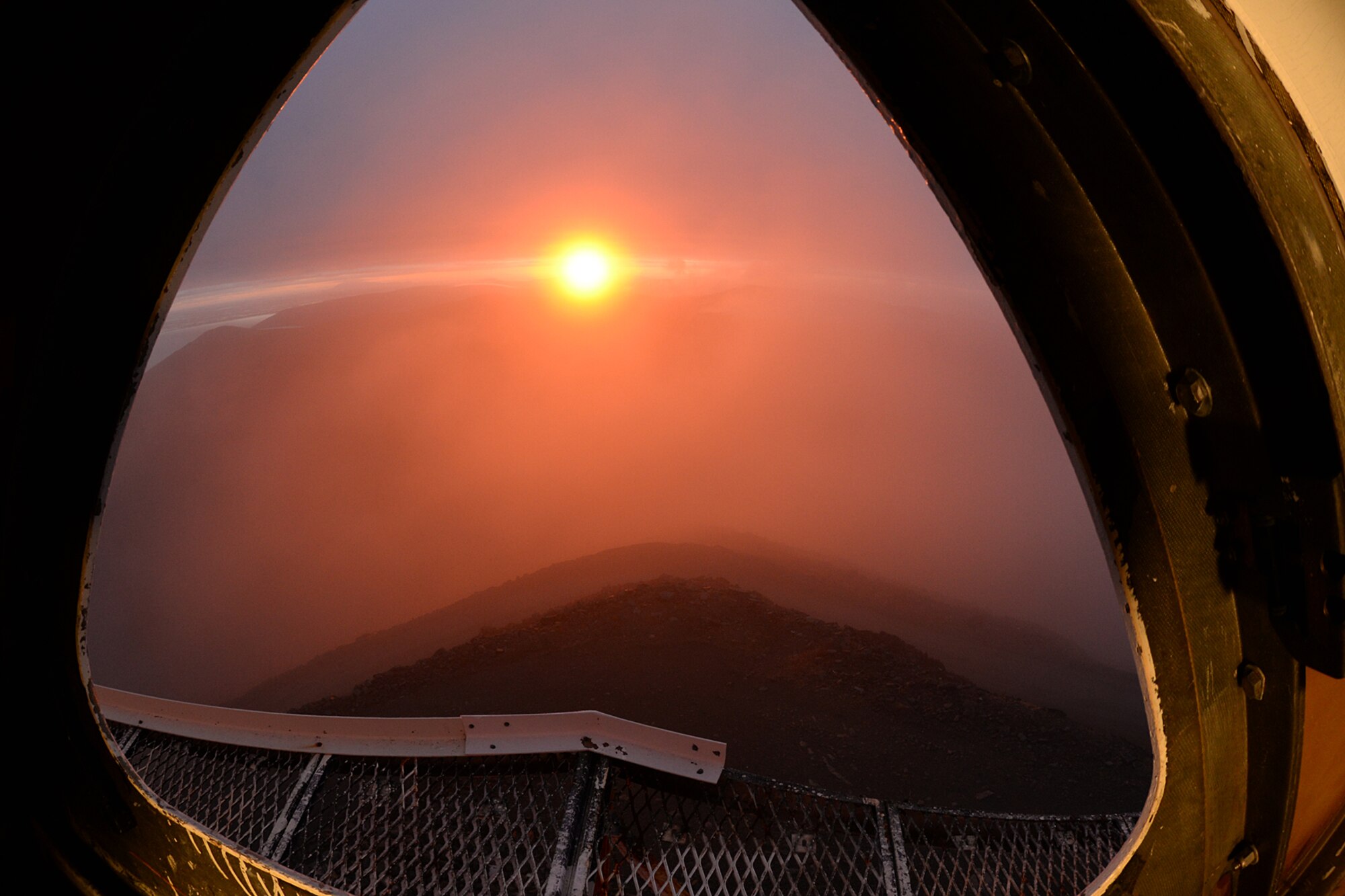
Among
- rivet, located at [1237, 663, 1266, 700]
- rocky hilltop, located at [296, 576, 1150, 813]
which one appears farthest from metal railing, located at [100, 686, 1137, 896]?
rocky hilltop, located at [296, 576, 1150, 813]

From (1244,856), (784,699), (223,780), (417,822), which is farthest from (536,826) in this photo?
(784,699)

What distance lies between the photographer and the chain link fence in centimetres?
187

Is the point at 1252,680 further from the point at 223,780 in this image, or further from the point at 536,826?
the point at 223,780

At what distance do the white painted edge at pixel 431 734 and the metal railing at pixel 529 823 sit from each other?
2cm

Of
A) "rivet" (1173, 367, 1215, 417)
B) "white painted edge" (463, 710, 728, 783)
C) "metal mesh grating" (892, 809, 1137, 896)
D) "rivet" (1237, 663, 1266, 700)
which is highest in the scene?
"rivet" (1173, 367, 1215, 417)

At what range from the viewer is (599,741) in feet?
6.61

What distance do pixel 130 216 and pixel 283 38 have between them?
0.23 metres

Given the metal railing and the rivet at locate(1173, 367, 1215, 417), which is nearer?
the rivet at locate(1173, 367, 1215, 417)

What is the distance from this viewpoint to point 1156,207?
649mm

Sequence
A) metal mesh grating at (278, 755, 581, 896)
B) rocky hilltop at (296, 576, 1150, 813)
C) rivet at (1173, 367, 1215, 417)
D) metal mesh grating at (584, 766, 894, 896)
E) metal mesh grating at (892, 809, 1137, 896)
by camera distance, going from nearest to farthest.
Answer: rivet at (1173, 367, 1215, 417) < metal mesh grating at (584, 766, 894, 896) < metal mesh grating at (278, 755, 581, 896) < metal mesh grating at (892, 809, 1137, 896) < rocky hilltop at (296, 576, 1150, 813)

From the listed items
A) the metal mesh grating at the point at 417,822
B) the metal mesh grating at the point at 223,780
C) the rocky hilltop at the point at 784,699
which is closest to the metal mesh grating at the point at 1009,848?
the metal mesh grating at the point at 417,822

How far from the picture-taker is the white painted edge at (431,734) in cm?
197

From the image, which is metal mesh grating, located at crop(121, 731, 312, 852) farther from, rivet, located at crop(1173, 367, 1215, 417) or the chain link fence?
rivet, located at crop(1173, 367, 1215, 417)

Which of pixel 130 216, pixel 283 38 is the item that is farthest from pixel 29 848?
pixel 283 38
